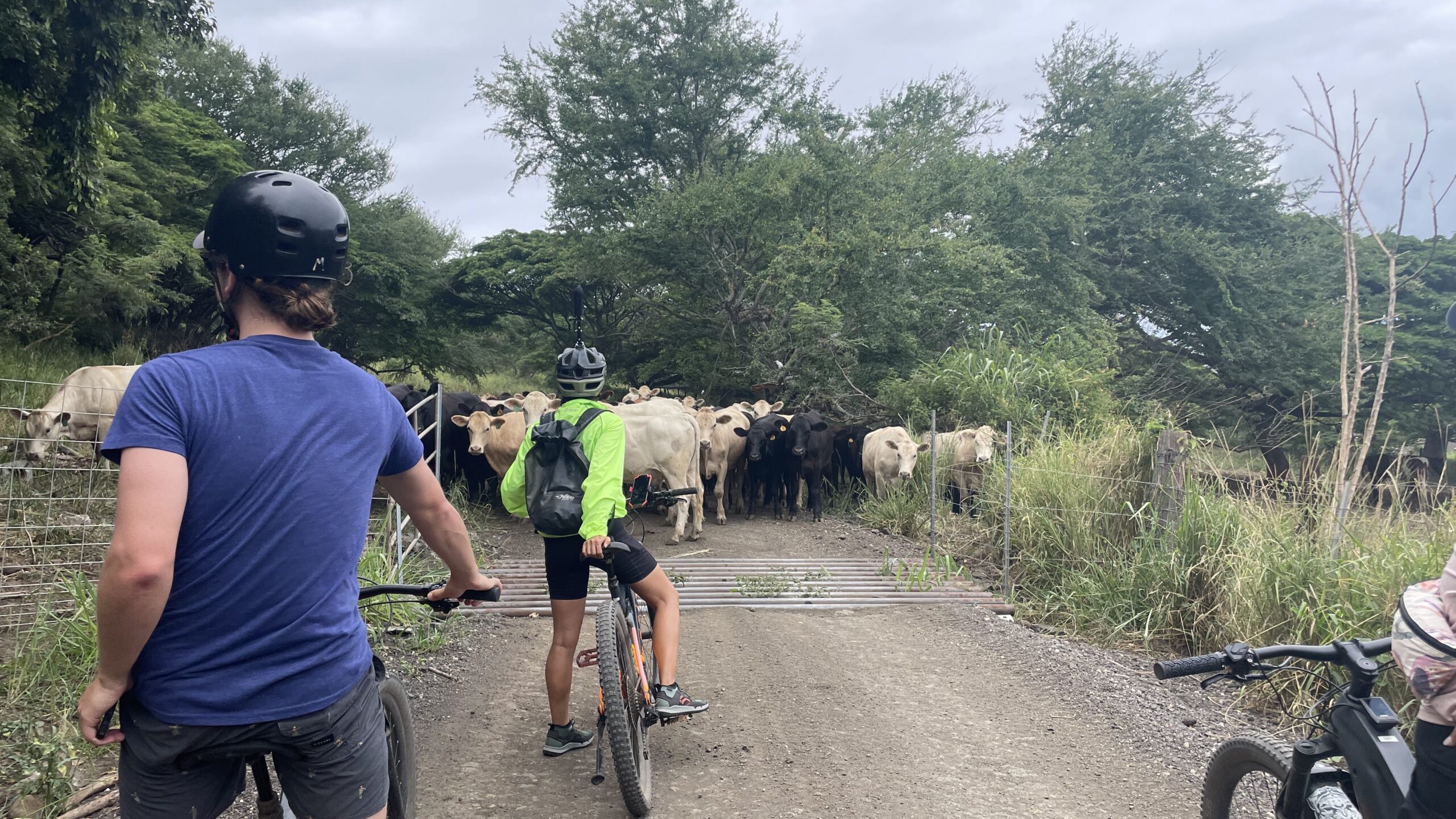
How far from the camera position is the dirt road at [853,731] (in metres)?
3.96

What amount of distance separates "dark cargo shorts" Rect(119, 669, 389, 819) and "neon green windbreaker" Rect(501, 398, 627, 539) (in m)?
1.77

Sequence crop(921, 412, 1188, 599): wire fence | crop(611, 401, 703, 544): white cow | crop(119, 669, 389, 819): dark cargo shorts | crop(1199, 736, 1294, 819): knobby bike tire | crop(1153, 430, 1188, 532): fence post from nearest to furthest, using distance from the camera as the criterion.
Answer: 1. crop(119, 669, 389, 819): dark cargo shorts
2. crop(1199, 736, 1294, 819): knobby bike tire
3. crop(1153, 430, 1188, 532): fence post
4. crop(921, 412, 1188, 599): wire fence
5. crop(611, 401, 703, 544): white cow

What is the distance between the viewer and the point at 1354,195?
6270 mm

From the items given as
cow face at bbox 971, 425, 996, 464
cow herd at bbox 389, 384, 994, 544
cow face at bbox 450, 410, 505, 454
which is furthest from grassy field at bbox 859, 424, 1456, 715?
cow face at bbox 450, 410, 505, 454

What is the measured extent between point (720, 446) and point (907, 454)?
2.57 meters

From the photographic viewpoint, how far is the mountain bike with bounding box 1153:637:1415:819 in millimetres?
2398

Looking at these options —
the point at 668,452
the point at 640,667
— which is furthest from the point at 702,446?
the point at 640,667

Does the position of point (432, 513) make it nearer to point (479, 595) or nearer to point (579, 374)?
point (479, 595)

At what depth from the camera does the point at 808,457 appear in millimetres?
13086

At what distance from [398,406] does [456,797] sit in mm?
2490

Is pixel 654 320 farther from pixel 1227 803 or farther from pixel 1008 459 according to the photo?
pixel 1227 803

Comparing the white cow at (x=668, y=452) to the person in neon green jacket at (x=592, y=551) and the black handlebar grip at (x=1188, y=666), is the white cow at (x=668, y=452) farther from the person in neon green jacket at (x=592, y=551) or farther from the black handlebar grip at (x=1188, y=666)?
the black handlebar grip at (x=1188, y=666)

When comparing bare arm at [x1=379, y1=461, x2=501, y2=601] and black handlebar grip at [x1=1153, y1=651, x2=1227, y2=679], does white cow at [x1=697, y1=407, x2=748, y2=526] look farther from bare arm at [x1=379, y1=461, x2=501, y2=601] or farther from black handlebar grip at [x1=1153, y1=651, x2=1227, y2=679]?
bare arm at [x1=379, y1=461, x2=501, y2=601]

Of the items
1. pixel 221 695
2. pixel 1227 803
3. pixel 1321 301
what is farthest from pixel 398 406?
pixel 1321 301
